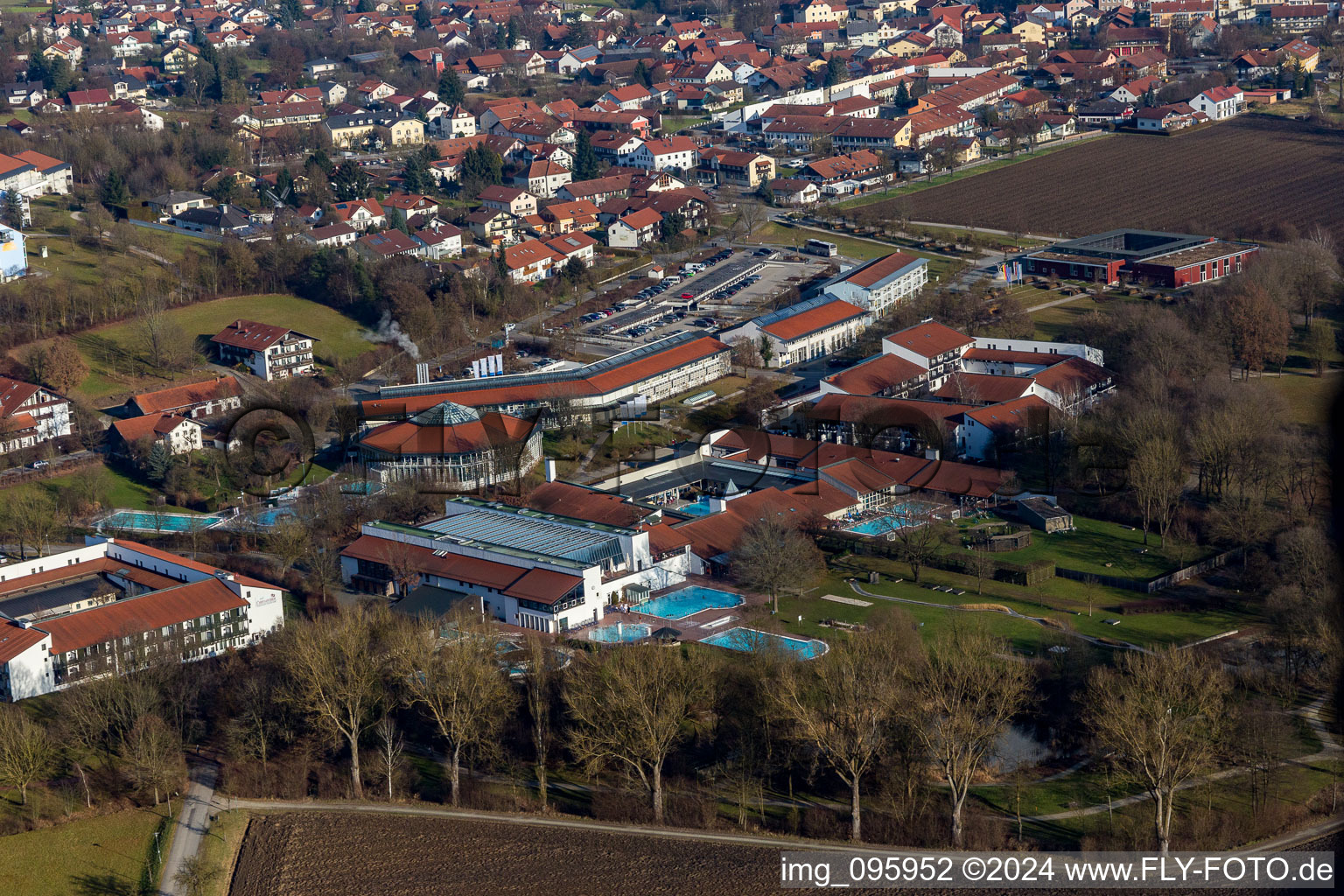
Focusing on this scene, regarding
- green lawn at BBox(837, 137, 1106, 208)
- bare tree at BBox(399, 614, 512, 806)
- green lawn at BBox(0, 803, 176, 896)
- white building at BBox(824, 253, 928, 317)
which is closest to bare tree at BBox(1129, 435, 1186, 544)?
bare tree at BBox(399, 614, 512, 806)

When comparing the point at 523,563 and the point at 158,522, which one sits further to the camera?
the point at 158,522

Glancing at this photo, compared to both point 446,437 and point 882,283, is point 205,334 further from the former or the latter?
point 882,283

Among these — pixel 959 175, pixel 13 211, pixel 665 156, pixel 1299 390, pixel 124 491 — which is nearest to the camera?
pixel 124 491

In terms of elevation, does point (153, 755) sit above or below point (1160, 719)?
below

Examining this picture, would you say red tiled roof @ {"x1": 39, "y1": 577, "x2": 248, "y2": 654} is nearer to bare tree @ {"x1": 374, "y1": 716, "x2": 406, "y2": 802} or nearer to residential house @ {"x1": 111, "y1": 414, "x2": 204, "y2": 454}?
bare tree @ {"x1": 374, "y1": 716, "x2": 406, "y2": 802}

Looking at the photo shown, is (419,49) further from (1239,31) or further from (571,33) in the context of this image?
(1239,31)

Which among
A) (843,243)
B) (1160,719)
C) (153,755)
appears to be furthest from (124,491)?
(843,243)
